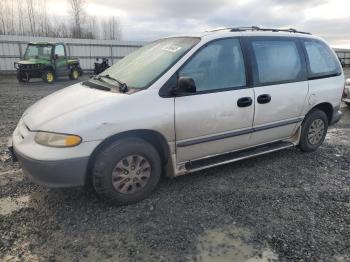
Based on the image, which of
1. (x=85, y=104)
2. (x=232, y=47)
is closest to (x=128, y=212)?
(x=85, y=104)

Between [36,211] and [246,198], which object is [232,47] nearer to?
[246,198]

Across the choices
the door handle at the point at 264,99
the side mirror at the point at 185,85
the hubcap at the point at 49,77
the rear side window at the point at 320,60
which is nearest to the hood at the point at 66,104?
the side mirror at the point at 185,85

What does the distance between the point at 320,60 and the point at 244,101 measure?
6.00ft

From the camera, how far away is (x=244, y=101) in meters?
3.94

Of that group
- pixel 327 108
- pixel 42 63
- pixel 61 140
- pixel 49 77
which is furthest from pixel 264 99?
pixel 49 77

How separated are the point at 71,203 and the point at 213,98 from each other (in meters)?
1.92

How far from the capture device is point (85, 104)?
10.7 ft

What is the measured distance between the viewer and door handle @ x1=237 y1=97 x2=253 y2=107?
12.8ft

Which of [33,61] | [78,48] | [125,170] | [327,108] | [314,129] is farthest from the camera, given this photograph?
[78,48]

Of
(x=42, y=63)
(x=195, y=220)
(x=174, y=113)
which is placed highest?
(x=42, y=63)

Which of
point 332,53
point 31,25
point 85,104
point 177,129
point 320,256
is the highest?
point 31,25

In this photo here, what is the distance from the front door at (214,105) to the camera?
3.57 metres

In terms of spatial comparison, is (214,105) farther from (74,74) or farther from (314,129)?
(74,74)

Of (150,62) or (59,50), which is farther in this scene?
(59,50)
